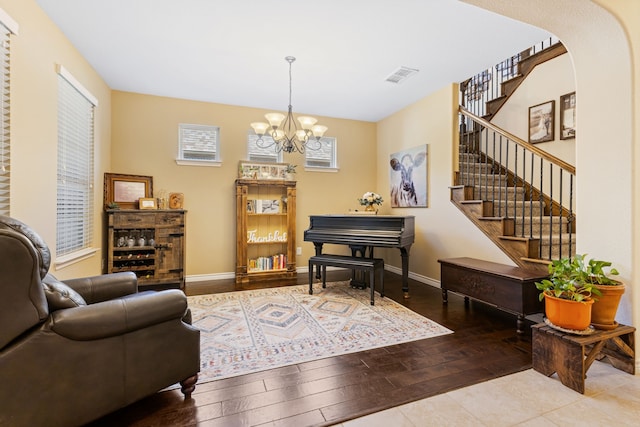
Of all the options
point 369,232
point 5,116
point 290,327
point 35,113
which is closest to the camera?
→ point 5,116

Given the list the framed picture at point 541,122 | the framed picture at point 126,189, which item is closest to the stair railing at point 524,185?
the framed picture at point 541,122

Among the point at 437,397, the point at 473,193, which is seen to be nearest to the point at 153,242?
the point at 437,397

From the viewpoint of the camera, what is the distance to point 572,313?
1911 millimetres

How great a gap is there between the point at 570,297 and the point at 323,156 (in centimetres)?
415

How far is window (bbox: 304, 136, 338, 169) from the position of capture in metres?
5.31

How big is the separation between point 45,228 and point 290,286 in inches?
108

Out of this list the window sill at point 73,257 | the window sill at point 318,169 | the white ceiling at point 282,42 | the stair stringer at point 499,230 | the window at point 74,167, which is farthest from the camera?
the window sill at point 318,169

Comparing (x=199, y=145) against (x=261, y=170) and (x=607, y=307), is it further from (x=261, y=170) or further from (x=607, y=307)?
(x=607, y=307)

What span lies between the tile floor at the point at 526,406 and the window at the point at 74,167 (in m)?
3.26

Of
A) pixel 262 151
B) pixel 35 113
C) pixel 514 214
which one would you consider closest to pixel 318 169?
pixel 262 151

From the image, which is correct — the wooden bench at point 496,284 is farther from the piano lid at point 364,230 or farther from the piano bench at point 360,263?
the piano bench at point 360,263

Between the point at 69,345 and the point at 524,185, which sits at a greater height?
the point at 524,185

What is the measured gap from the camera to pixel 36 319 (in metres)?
1.30

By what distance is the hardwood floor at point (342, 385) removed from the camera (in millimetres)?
1626
